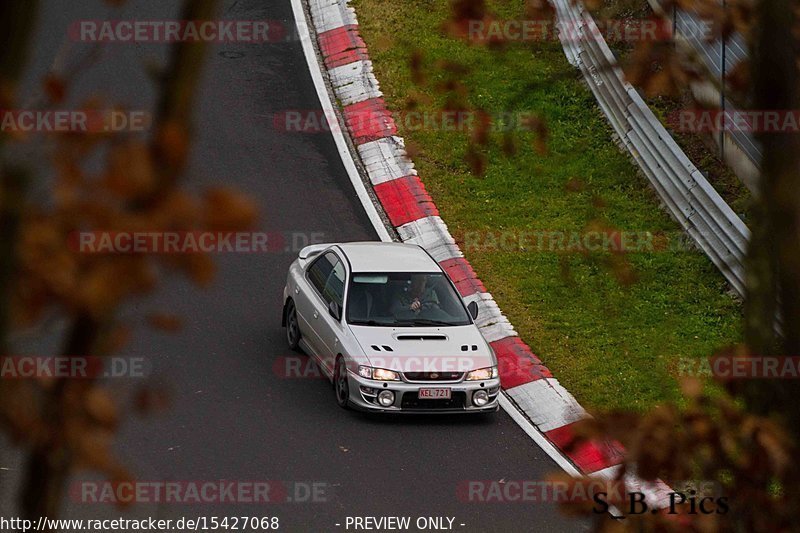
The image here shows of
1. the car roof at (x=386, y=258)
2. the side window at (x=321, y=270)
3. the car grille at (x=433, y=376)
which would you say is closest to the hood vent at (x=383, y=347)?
the car grille at (x=433, y=376)

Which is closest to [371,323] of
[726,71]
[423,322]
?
[423,322]

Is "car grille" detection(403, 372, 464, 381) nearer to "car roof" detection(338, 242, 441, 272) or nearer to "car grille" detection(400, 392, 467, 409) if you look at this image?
"car grille" detection(400, 392, 467, 409)

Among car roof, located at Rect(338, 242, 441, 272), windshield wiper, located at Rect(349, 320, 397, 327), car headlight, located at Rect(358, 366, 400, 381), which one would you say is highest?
car roof, located at Rect(338, 242, 441, 272)

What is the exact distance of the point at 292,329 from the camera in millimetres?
13414

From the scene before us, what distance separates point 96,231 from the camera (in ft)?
8.97

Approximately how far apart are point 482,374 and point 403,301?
1236 millimetres

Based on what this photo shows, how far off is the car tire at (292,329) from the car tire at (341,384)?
1156 mm

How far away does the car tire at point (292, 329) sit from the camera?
43.8ft

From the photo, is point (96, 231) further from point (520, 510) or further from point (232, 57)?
point (232, 57)

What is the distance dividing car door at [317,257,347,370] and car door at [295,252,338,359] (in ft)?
0.20

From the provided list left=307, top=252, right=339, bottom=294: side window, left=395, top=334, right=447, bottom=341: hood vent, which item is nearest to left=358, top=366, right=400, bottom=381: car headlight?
left=395, top=334, right=447, bottom=341: hood vent

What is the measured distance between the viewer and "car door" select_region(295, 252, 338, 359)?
1284cm

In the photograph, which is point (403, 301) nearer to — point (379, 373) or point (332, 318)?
point (332, 318)

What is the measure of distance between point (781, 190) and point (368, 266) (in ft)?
31.5
